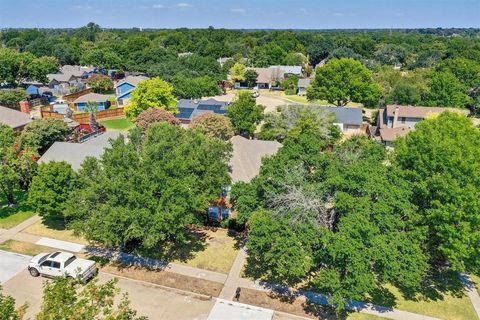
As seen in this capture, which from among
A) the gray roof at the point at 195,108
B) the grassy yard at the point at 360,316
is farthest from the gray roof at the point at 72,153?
the grassy yard at the point at 360,316

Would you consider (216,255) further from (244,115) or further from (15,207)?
(244,115)

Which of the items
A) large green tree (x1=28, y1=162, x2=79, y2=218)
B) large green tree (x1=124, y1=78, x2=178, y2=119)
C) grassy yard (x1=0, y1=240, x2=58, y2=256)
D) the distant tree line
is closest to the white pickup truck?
grassy yard (x1=0, y1=240, x2=58, y2=256)

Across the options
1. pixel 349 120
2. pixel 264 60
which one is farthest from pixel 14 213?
pixel 264 60

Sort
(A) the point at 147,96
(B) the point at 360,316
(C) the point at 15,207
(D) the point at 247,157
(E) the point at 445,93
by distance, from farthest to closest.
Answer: (E) the point at 445,93
(A) the point at 147,96
(D) the point at 247,157
(C) the point at 15,207
(B) the point at 360,316

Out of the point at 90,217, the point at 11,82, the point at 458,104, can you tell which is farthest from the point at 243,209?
the point at 11,82

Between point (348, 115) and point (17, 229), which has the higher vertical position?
point (348, 115)

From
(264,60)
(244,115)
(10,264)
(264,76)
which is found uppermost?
(264,60)

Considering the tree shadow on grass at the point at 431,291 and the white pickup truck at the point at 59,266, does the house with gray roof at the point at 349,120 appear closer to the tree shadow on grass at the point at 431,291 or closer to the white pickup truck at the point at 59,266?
the tree shadow on grass at the point at 431,291
